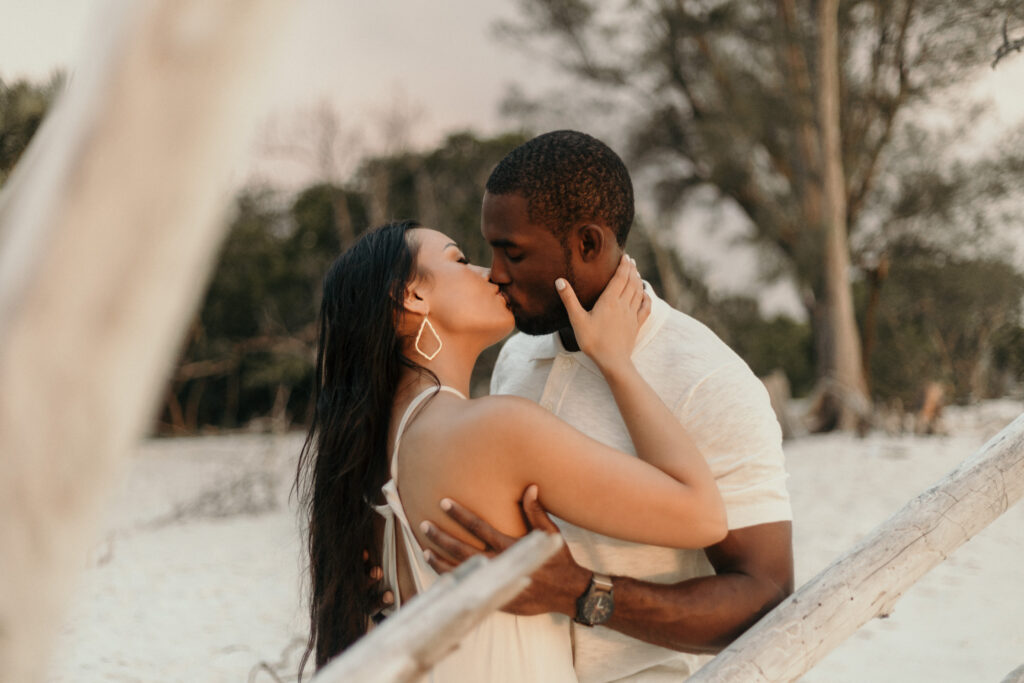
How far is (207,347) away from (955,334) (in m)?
13.3

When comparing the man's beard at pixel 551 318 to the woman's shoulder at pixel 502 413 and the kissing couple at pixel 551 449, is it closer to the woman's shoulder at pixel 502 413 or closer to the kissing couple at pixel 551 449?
the kissing couple at pixel 551 449

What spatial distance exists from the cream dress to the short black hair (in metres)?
0.53

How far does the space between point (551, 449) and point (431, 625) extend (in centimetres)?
78

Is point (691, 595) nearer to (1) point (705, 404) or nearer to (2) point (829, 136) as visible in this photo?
(1) point (705, 404)

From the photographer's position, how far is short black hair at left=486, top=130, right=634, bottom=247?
7.37ft

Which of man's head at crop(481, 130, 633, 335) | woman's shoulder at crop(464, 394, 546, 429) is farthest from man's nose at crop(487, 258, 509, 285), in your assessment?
woman's shoulder at crop(464, 394, 546, 429)

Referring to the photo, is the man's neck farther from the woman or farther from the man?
the woman

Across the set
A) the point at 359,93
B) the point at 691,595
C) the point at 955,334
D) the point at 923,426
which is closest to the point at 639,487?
the point at 691,595

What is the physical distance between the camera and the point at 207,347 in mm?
16516

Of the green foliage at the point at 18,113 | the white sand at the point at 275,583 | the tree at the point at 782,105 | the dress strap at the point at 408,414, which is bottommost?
the white sand at the point at 275,583

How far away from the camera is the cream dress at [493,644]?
1941mm

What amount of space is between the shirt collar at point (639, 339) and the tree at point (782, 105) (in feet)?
39.7

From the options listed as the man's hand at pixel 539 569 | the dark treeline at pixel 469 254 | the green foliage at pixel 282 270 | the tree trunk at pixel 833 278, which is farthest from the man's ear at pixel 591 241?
the green foliage at pixel 282 270

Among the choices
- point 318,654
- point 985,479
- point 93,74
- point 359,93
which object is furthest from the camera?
point 359,93
